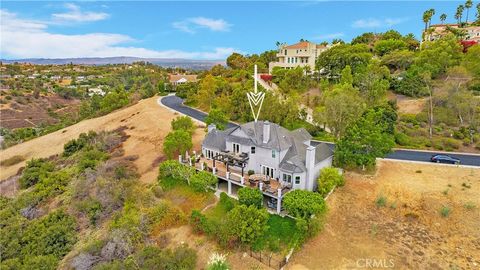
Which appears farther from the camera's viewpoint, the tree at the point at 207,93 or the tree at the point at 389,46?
the tree at the point at 389,46

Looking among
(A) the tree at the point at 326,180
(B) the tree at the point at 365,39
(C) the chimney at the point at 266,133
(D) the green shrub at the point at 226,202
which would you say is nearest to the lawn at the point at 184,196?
(D) the green shrub at the point at 226,202

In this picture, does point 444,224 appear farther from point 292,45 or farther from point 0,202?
point 292,45

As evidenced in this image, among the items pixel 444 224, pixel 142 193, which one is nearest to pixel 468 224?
pixel 444 224

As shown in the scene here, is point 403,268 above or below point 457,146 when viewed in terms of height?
below

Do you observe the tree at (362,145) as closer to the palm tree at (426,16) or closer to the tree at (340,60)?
the tree at (340,60)

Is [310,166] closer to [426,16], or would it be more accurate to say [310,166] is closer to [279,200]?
[279,200]
